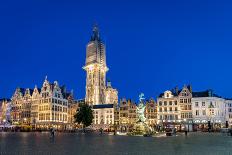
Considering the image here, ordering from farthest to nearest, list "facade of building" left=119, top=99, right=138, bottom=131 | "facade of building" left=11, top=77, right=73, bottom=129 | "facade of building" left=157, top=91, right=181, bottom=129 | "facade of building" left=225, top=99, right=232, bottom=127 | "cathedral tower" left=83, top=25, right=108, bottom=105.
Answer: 1. "cathedral tower" left=83, top=25, right=108, bottom=105
2. "facade of building" left=119, top=99, right=138, bottom=131
3. "facade of building" left=11, top=77, right=73, bottom=129
4. "facade of building" left=225, top=99, right=232, bottom=127
5. "facade of building" left=157, top=91, right=181, bottom=129

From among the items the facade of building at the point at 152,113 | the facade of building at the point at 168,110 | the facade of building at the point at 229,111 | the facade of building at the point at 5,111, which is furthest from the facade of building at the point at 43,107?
the facade of building at the point at 229,111

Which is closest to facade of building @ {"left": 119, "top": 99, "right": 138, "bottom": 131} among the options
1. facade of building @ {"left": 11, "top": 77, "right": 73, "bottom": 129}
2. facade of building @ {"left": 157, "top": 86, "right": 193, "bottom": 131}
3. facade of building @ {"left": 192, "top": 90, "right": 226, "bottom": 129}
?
facade of building @ {"left": 157, "top": 86, "right": 193, "bottom": 131}

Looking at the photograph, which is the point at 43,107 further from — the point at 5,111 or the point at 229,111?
the point at 229,111

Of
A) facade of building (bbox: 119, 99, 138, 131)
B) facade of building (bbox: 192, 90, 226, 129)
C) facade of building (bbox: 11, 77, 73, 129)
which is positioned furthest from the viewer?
facade of building (bbox: 119, 99, 138, 131)

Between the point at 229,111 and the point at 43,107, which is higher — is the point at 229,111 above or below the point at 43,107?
below

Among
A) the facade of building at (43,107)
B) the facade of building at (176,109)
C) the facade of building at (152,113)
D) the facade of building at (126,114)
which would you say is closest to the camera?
the facade of building at (176,109)

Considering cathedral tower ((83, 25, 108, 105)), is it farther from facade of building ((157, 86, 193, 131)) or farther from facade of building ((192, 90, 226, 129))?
facade of building ((192, 90, 226, 129))

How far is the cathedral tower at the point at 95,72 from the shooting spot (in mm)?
183375

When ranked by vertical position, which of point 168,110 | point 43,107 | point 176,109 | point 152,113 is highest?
point 43,107

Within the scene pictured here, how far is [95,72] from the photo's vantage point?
189500 mm

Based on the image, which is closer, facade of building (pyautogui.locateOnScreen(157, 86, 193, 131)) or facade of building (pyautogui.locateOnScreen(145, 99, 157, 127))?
facade of building (pyautogui.locateOnScreen(157, 86, 193, 131))

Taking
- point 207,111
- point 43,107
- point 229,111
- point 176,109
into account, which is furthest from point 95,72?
point 207,111

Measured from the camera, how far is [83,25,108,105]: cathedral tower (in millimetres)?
183375

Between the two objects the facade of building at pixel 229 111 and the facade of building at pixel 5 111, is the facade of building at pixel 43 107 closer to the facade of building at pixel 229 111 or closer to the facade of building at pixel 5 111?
the facade of building at pixel 5 111
